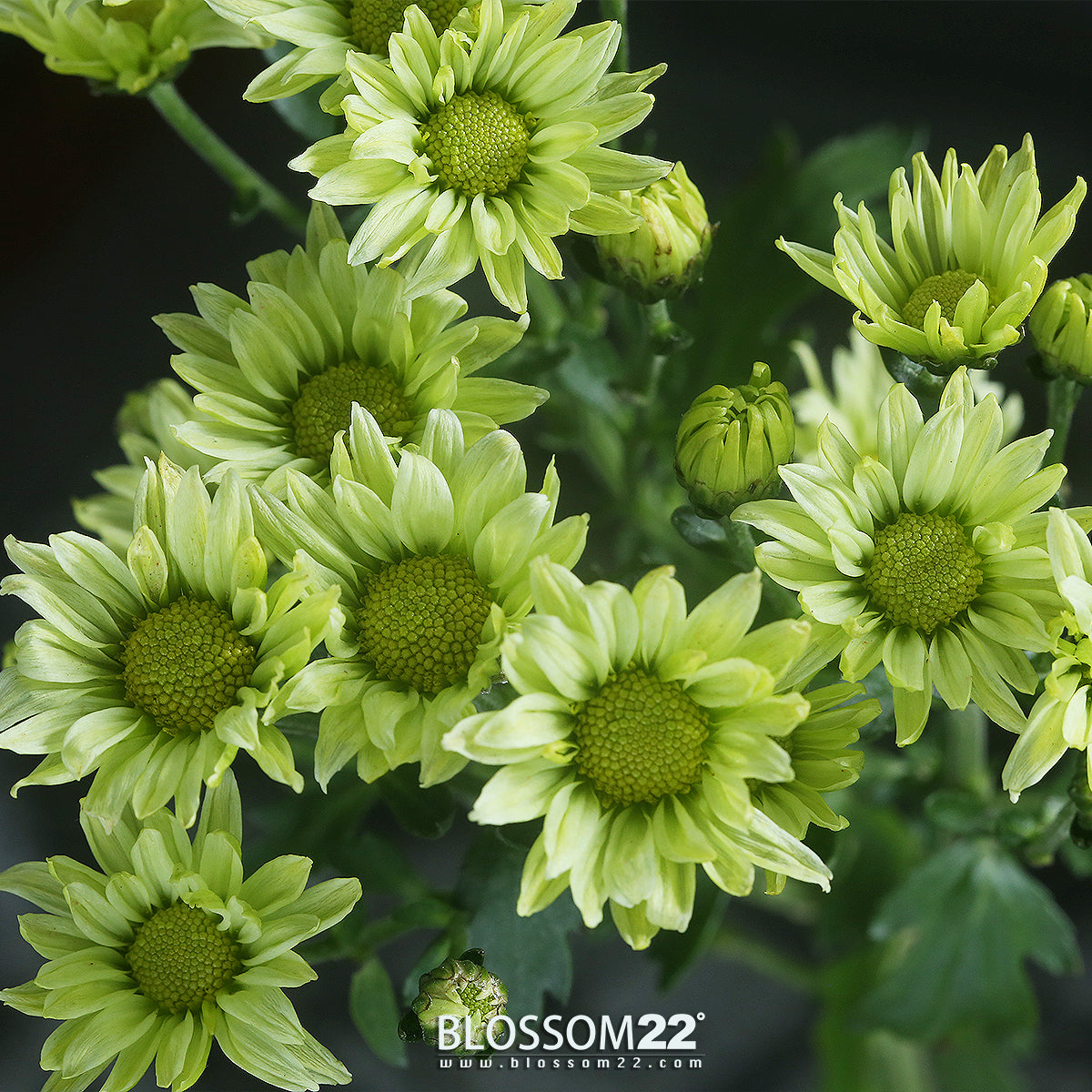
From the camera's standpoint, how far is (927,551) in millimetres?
620

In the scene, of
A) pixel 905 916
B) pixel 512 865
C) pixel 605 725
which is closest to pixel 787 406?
pixel 605 725

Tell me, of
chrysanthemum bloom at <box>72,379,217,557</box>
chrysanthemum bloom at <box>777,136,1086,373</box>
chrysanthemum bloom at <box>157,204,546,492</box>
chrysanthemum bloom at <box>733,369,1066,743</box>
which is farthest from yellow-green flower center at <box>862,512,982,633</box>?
chrysanthemum bloom at <box>72,379,217,557</box>

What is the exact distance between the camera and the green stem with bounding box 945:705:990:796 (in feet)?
2.89

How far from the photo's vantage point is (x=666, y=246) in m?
0.68

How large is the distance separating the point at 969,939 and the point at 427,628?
55 cm

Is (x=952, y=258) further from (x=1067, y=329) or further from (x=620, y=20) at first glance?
(x=620, y=20)

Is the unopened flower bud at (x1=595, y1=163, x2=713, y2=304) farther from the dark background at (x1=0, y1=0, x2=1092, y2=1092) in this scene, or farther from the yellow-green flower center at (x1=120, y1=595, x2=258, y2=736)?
the dark background at (x1=0, y1=0, x2=1092, y2=1092)

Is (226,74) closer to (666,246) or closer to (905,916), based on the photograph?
(666,246)

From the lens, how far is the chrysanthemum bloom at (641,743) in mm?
537

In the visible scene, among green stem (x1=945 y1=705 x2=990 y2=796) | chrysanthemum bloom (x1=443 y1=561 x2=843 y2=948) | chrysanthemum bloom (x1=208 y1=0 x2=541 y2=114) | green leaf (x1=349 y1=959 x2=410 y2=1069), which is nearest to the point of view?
chrysanthemum bloom (x1=443 y1=561 x2=843 y2=948)

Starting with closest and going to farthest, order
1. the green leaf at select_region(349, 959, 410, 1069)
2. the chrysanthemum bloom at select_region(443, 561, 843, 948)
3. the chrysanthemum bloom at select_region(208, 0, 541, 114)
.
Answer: the chrysanthemum bloom at select_region(443, 561, 843, 948)
the chrysanthemum bloom at select_region(208, 0, 541, 114)
the green leaf at select_region(349, 959, 410, 1069)

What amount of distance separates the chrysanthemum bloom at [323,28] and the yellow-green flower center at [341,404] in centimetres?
15

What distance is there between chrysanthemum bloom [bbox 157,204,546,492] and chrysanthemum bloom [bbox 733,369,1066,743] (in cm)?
17

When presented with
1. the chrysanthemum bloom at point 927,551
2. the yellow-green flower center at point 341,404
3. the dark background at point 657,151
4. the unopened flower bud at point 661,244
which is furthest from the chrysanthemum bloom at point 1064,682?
the dark background at point 657,151
